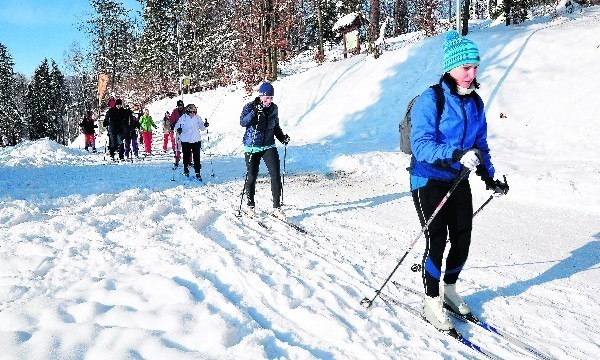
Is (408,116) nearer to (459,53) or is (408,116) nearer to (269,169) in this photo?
(459,53)

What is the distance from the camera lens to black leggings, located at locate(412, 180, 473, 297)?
11.1 ft

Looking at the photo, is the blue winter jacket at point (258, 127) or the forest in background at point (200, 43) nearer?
the blue winter jacket at point (258, 127)

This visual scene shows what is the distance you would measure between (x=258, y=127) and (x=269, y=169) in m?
0.69

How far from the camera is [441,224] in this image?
11.1ft

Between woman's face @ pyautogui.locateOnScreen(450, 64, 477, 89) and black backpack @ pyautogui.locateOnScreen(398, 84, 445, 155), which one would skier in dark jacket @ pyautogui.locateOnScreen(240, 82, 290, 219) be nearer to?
black backpack @ pyautogui.locateOnScreen(398, 84, 445, 155)

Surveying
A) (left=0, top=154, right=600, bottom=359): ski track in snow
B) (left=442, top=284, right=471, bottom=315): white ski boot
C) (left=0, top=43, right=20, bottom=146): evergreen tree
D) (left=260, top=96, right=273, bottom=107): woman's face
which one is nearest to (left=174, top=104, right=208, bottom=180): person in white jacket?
(left=0, top=154, right=600, bottom=359): ski track in snow

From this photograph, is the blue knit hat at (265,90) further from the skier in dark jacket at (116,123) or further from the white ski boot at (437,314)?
the skier in dark jacket at (116,123)

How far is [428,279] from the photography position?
11.4 ft

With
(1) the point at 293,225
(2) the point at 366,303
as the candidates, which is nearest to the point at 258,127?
(1) the point at 293,225

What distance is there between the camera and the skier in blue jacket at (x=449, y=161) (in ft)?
10.3

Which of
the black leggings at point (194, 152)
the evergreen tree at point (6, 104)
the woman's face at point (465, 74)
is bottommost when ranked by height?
the black leggings at point (194, 152)

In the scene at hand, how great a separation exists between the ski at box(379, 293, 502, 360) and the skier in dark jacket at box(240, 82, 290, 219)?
3.04m

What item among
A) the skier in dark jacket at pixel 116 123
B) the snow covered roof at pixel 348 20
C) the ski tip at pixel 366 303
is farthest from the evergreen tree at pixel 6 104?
the ski tip at pixel 366 303

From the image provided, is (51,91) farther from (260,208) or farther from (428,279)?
(428,279)
